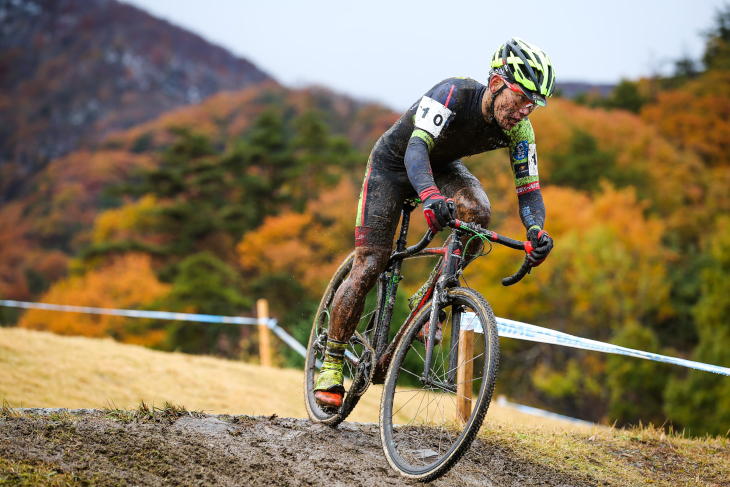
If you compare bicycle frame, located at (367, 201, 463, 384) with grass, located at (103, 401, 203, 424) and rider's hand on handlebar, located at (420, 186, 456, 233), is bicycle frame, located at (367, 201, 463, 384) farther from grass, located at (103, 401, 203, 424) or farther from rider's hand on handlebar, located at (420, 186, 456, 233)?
grass, located at (103, 401, 203, 424)

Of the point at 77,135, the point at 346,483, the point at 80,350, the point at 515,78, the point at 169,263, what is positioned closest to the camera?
the point at 346,483

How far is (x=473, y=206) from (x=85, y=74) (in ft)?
493

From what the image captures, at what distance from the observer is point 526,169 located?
4230mm

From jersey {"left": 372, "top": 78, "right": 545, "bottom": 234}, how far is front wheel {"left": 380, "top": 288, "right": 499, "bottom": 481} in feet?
2.69

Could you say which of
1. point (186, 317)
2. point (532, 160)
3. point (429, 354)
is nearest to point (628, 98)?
point (186, 317)

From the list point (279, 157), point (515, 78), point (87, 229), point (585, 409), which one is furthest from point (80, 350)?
point (87, 229)

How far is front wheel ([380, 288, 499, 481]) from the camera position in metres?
3.29

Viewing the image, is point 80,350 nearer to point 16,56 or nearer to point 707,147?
point 707,147

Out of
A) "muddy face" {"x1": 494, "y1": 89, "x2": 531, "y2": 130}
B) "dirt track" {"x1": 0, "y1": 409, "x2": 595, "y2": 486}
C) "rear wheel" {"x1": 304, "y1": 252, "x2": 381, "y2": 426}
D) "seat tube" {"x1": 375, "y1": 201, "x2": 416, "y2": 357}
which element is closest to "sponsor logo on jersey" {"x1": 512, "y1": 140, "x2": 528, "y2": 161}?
"muddy face" {"x1": 494, "y1": 89, "x2": 531, "y2": 130}

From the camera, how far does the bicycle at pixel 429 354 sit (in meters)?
3.41

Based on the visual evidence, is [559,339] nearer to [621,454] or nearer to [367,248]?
[621,454]

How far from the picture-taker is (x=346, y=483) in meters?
3.45

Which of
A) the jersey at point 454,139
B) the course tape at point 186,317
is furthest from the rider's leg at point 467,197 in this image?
the course tape at point 186,317

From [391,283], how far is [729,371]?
2824 mm
